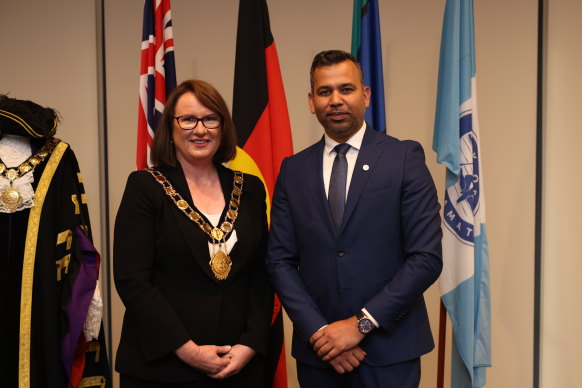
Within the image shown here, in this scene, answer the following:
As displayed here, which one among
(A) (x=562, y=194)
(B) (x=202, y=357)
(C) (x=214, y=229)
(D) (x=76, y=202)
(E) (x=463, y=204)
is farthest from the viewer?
(A) (x=562, y=194)

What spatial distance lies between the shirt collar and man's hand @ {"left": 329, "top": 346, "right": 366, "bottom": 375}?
0.68 meters

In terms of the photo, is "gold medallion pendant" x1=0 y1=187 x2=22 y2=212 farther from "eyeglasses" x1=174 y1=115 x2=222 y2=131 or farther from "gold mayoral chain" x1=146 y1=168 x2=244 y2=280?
"eyeglasses" x1=174 y1=115 x2=222 y2=131

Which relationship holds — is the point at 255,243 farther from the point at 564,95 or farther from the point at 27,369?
the point at 564,95

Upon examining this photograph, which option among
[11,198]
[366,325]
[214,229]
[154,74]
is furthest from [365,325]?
[154,74]

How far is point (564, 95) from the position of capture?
3211mm

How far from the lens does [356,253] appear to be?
6.36ft

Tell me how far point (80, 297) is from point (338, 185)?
3.14ft

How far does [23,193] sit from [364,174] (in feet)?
3.71

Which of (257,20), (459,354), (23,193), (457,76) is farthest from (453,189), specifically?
(23,193)

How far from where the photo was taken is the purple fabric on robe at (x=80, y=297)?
79.6 inches

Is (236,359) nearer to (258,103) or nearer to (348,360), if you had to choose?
(348,360)

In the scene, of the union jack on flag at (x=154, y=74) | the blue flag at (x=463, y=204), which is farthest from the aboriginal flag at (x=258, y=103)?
the blue flag at (x=463, y=204)

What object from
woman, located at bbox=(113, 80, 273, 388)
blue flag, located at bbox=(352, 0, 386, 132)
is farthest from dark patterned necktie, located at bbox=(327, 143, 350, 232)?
blue flag, located at bbox=(352, 0, 386, 132)

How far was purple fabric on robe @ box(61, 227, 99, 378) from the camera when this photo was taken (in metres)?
2.02
